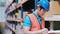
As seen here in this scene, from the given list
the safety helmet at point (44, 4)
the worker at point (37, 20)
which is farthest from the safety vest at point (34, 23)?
the safety helmet at point (44, 4)

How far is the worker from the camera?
1896mm

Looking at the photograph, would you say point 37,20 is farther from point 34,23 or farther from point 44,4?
point 44,4

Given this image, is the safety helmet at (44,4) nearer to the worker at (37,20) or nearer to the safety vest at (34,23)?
the worker at (37,20)

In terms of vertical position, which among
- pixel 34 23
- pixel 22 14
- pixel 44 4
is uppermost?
pixel 44 4

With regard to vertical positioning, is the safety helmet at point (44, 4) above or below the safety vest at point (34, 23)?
above

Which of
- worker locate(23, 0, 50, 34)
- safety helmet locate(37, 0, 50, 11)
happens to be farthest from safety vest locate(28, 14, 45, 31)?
safety helmet locate(37, 0, 50, 11)

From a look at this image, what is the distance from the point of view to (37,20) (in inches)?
75.9

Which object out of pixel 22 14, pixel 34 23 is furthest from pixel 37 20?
pixel 22 14

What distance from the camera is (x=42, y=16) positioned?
1.96 meters

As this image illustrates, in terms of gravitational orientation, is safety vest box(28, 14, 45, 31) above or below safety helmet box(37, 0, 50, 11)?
below

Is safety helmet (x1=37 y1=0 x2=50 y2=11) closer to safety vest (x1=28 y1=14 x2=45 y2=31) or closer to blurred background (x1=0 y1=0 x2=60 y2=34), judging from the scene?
blurred background (x1=0 y1=0 x2=60 y2=34)

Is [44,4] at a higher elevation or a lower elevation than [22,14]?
higher

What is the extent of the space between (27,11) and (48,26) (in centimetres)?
33

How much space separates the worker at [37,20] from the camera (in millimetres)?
1896
